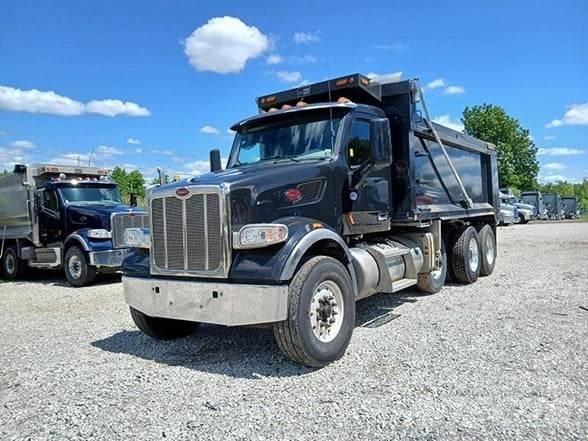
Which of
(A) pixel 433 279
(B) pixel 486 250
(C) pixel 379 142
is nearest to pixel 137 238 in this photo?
(C) pixel 379 142

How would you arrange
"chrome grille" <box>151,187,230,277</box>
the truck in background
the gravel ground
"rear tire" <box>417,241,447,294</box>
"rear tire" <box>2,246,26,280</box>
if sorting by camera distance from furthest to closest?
the truck in background, "rear tire" <box>2,246,26,280</box>, "rear tire" <box>417,241,447,294</box>, "chrome grille" <box>151,187,230,277</box>, the gravel ground

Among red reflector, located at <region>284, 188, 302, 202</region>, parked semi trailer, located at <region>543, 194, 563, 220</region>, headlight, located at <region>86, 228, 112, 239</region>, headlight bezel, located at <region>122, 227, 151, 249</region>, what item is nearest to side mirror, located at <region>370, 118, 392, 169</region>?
red reflector, located at <region>284, 188, 302, 202</region>

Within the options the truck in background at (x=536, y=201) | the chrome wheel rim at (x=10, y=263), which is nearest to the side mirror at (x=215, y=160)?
the chrome wheel rim at (x=10, y=263)

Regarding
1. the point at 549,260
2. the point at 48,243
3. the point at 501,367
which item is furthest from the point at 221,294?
the point at 549,260

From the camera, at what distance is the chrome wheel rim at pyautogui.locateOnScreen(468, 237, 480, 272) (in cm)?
930

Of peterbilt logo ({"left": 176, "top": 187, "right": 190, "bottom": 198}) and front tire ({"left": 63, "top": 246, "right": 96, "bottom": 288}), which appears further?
front tire ({"left": 63, "top": 246, "right": 96, "bottom": 288})

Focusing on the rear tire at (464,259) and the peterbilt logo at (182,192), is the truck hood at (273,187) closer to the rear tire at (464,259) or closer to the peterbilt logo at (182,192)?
the peterbilt logo at (182,192)

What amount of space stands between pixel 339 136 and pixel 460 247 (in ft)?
14.6

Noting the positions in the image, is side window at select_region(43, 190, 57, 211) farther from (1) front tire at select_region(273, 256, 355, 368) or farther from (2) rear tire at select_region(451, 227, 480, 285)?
(1) front tire at select_region(273, 256, 355, 368)

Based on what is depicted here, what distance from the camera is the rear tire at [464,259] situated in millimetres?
8875

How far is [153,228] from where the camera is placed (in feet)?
15.9

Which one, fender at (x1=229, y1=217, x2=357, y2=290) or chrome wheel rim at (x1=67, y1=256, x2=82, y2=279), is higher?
fender at (x1=229, y1=217, x2=357, y2=290)

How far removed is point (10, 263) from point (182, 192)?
10849 mm

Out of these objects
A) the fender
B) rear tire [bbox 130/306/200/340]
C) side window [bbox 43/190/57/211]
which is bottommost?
rear tire [bbox 130/306/200/340]
